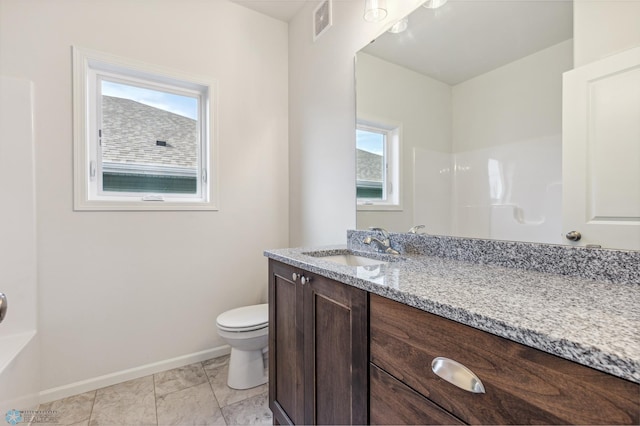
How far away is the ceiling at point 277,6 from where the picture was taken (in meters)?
2.26

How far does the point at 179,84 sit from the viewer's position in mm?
2174

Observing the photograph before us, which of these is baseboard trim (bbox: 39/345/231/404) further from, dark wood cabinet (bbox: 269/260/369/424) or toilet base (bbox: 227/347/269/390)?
dark wood cabinet (bbox: 269/260/369/424)

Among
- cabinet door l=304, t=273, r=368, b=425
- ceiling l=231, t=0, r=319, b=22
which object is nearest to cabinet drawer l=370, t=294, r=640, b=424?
cabinet door l=304, t=273, r=368, b=425

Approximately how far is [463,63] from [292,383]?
1.60 metres

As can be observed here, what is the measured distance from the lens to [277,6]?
231 centimetres

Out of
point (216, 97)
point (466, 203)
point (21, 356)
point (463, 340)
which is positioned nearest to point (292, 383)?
point (463, 340)

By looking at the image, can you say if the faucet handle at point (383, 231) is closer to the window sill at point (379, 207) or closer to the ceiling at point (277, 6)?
the window sill at point (379, 207)

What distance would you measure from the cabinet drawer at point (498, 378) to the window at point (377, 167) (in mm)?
930

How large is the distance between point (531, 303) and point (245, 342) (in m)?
1.55

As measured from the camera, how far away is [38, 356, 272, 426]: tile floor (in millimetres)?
1527

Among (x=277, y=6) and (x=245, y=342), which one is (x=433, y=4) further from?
Answer: (x=245, y=342)

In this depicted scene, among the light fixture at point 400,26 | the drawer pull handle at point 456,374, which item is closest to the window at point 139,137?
the light fixture at point 400,26

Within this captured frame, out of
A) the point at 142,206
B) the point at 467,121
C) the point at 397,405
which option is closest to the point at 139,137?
the point at 142,206

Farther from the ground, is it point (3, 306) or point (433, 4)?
point (433, 4)
